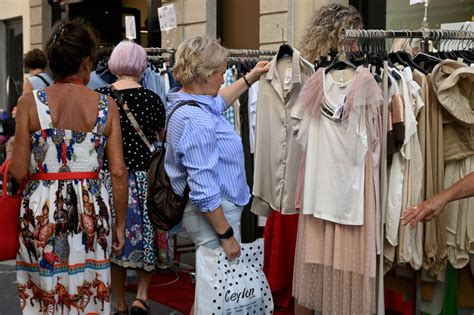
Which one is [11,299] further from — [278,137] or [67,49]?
[67,49]

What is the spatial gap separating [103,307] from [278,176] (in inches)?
53.0

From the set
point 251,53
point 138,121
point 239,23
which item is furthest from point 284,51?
point 239,23

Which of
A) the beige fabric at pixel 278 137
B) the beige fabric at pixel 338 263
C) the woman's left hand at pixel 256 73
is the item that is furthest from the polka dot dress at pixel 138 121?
the beige fabric at pixel 338 263

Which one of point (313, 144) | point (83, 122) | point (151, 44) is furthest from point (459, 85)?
point (151, 44)

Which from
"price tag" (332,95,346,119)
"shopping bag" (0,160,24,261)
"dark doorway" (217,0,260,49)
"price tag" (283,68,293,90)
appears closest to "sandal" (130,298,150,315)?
"shopping bag" (0,160,24,261)

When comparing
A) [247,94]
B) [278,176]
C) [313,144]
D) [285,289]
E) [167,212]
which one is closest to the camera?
[167,212]

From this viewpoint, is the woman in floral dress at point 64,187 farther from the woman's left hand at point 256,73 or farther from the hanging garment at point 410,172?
the hanging garment at point 410,172

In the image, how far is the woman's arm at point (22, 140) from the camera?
3559 mm

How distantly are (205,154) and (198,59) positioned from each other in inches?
18.9

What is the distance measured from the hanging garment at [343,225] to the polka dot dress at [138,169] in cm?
149

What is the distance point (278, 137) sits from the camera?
4.44m

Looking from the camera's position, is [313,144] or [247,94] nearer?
[313,144]

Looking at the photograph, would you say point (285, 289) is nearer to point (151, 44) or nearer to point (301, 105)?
point (301, 105)

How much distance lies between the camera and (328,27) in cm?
A: 448
